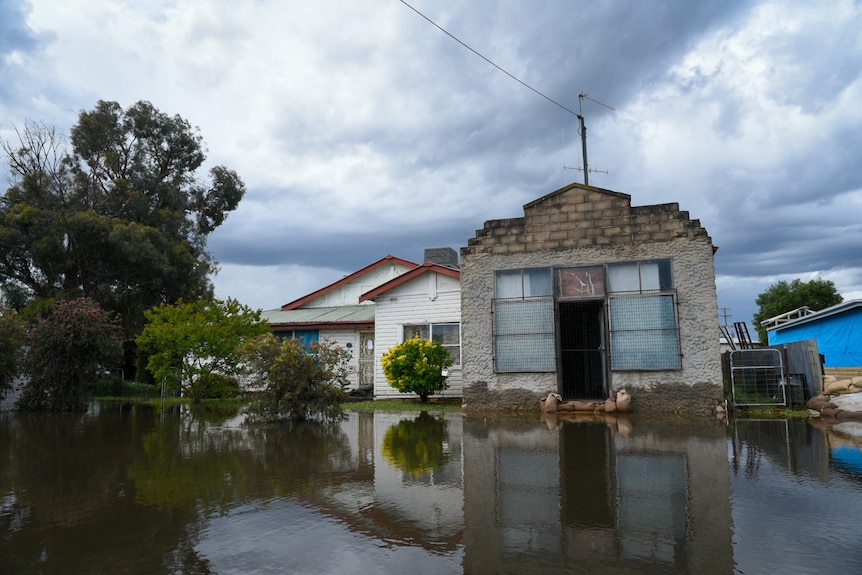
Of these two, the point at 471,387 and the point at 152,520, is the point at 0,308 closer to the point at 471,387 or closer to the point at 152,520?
the point at 471,387

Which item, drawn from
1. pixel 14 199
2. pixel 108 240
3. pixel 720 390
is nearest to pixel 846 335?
pixel 720 390

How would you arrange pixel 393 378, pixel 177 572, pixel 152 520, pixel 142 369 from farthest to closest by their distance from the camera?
pixel 142 369
pixel 393 378
pixel 152 520
pixel 177 572

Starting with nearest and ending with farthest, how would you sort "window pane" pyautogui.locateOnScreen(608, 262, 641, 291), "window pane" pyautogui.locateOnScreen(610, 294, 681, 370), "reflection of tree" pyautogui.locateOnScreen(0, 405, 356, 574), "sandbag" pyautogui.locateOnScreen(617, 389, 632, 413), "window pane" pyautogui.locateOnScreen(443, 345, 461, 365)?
"reflection of tree" pyautogui.locateOnScreen(0, 405, 356, 574), "sandbag" pyautogui.locateOnScreen(617, 389, 632, 413), "window pane" pyautogui.locateOnScreen(610, 294, 681, 370), "window pane" pyautogui.locateOnScreen(608, 262, 641, 291), "window pane" pyautogui.locateOnScreen(443, 345, 461, 365)

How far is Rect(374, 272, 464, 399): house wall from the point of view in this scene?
19.4 metres

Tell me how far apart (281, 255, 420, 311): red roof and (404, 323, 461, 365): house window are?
5089 mm

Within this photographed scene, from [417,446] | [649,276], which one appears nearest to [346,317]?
[649,276]

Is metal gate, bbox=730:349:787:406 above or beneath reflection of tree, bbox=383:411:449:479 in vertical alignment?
above

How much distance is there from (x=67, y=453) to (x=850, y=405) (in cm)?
1470

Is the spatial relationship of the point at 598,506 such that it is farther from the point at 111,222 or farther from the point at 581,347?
the point at 111,222

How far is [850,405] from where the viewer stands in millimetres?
12750

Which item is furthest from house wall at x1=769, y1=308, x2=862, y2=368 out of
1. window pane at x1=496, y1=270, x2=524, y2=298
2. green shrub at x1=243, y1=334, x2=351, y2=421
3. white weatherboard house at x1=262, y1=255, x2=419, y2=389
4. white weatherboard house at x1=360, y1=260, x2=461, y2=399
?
green shrub at x1=243, y1=334, x2=351, y2=421

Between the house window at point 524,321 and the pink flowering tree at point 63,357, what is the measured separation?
10709 millimetres

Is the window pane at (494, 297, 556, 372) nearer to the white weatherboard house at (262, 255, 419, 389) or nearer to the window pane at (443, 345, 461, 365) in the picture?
the window pane at (443, 345, 461, 365)

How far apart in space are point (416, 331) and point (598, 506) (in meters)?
14.4
